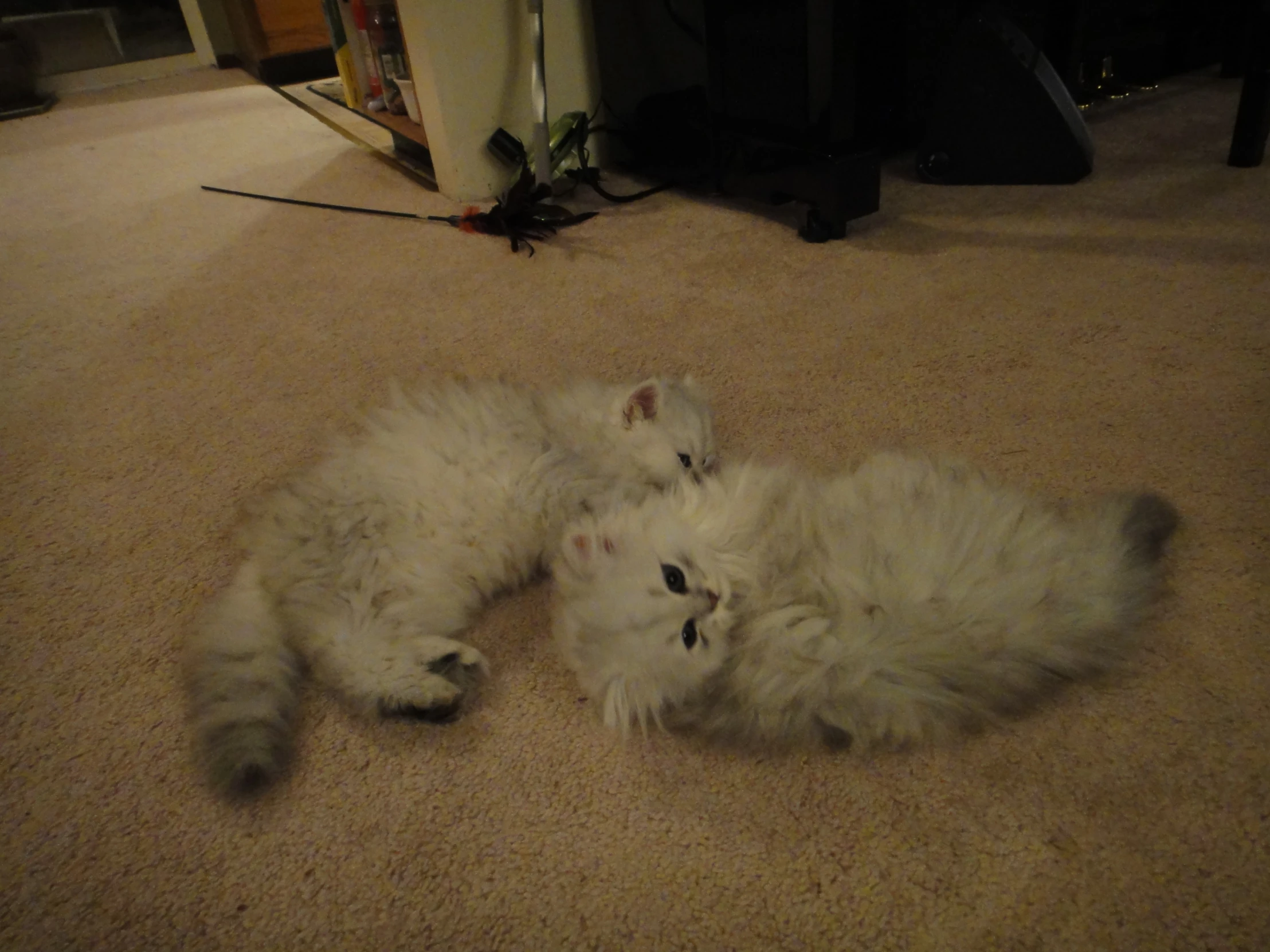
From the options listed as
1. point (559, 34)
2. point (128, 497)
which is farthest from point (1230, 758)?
point (559, 34)

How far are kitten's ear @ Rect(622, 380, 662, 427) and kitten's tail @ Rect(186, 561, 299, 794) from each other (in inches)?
20.4

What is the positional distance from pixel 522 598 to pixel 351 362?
77cm

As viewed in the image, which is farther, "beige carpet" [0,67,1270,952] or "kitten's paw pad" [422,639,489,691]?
"kitten's paw pad" [422,639,489,691]

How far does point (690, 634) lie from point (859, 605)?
0.17 meters

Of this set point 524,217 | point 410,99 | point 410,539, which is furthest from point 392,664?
point 410,99

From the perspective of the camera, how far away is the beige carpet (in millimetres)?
617

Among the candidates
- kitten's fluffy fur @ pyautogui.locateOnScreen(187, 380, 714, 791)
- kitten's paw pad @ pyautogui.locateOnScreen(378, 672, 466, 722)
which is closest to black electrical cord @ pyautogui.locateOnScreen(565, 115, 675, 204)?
kitten's fluffy fur @ pyautogui.locateOnScreen(187, 380, 714, 791)

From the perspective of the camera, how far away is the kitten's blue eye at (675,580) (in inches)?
31.4

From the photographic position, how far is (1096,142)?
6.93 ft

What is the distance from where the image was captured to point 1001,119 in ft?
6.05

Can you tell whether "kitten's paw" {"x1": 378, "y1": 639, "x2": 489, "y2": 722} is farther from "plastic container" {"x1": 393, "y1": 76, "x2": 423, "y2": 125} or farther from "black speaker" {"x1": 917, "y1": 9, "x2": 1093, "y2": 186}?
"plastic container" {"x1": 393, "y1": 76, "x2": 423, "y2": 125}

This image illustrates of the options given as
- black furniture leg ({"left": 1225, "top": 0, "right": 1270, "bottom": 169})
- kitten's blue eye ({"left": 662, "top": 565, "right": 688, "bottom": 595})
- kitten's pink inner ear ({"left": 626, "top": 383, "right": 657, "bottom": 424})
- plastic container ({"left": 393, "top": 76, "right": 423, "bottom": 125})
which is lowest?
kitten's blue eye ({"left": 662, "top": 565, "right": 688, "bottom": 595})

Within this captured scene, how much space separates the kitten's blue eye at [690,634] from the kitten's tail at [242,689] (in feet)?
1.31

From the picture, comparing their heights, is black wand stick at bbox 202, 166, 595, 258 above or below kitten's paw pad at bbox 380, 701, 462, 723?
above
